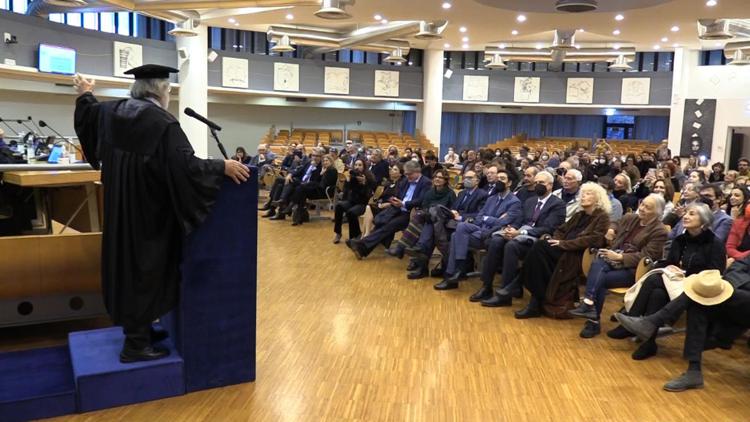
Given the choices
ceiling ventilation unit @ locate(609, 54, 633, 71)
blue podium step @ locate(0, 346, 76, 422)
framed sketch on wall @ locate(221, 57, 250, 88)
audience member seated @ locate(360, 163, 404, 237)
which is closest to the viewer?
blue podium step @ locate(0, 346, 76, 422)

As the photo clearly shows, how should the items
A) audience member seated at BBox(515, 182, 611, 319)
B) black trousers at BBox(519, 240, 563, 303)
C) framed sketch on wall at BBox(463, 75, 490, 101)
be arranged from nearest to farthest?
audience member seated at BBox(515, 182, 611, 319) < black trousers at BBox(519, 240, 563, 303) < framed sketch on wall at BBox(463, 75, 490, 101)

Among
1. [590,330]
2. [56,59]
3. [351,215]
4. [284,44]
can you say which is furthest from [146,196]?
[284,44]

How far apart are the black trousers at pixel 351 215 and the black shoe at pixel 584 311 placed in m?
3.60

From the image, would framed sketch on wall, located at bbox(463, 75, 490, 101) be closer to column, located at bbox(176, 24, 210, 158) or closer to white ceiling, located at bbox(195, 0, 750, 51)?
white ceiling, located at bbox(195, 0, 750, 51)

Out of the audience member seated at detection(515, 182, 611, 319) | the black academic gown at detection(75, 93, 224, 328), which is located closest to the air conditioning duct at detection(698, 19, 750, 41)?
the audience member seated at detection(515, 182, 611, 319)

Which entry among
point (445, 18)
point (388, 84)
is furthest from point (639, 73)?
point (445, 18)

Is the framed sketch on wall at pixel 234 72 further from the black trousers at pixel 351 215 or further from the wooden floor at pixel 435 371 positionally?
the wooden floor at pixel 435 371

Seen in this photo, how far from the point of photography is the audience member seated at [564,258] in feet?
16.0

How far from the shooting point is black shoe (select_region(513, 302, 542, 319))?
199 inches

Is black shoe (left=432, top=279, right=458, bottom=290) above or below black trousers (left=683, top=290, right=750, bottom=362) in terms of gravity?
below

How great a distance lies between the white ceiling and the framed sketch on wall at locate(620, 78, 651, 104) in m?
3.39

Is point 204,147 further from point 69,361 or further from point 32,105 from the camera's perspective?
point 69,361

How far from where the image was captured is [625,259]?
4.62m

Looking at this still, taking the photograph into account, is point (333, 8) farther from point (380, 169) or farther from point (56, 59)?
point (56, 59)
